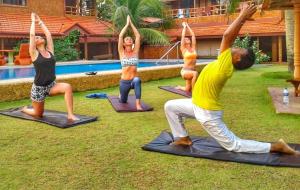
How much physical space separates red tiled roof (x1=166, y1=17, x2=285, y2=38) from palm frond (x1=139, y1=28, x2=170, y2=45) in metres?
2.22

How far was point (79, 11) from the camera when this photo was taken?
1359 inches

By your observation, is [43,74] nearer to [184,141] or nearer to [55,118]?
[55,118]

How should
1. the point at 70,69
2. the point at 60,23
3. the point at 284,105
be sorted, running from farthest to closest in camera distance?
the point at 60,23, the point at 70,69, the point at 284,105

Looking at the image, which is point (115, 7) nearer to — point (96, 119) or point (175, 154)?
point (96, 119)

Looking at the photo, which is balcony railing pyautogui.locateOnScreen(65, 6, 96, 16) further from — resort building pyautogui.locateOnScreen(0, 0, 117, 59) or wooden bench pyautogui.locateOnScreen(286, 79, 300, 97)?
wooden bench pyautogui.locateOnScreen(286, 79, 300, 97)

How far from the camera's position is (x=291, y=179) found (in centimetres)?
421

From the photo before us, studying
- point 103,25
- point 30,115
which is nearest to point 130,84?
point 30,115

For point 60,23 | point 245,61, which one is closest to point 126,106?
point 245,61

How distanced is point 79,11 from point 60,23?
16.8 feet

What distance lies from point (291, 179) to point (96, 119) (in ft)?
13.7

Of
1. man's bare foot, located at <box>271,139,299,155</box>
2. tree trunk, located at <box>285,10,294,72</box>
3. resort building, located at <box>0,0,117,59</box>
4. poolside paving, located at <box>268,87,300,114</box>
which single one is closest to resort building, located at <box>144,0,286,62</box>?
resort building, located at <box>0,0,117,59</box>

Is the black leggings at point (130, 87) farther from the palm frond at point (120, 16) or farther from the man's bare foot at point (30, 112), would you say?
the palm frond at point (120, 16)

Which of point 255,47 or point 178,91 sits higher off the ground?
point 255,47

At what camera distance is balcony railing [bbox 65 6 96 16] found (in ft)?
111
